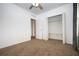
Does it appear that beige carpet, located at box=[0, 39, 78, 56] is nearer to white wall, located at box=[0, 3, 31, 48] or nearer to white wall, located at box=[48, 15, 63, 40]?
white wall, located at box=[0, 3, 31, 48]

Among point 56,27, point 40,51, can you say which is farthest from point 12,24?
point 56,27

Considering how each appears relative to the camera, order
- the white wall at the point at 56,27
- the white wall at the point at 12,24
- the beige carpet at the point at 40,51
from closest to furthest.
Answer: the beige carpet at the point at 40,51, the white wall at the point at 12,24, the white wall at the point at 56,27

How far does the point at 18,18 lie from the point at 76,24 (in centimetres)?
306

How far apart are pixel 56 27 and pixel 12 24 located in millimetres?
3393

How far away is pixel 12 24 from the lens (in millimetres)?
3107

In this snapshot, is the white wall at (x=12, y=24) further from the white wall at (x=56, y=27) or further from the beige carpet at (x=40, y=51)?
the white wall at (x=56, y=27)

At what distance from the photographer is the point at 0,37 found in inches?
102

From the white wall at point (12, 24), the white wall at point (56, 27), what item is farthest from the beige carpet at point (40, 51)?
the white wall at point (56, 27)

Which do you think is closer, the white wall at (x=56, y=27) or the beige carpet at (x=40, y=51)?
the beige carpet at (x=40, y=51)

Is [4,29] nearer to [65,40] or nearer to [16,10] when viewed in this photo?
[16,10]

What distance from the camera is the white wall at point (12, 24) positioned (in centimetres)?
267

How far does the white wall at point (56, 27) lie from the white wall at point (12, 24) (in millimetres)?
2382

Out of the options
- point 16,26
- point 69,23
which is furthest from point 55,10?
point 16,26

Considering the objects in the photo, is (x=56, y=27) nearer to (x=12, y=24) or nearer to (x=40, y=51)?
(x=40, y=51)
